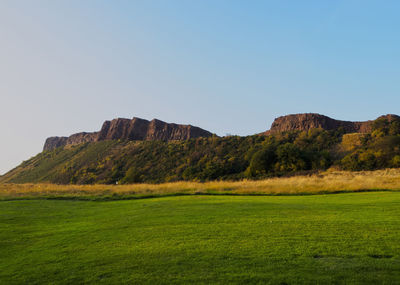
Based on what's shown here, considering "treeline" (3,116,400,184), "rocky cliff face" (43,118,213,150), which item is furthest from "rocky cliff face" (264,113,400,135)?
"rocky cliff face" (43,118,213,150)

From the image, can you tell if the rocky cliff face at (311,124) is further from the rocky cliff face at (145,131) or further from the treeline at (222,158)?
the rocky cliff face at (145,131)

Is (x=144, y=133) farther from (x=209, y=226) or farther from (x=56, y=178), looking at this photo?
(x=209, y=226)

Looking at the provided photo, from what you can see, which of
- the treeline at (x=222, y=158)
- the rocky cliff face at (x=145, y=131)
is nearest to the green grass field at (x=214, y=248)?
the treeline at (x=222, y=158)

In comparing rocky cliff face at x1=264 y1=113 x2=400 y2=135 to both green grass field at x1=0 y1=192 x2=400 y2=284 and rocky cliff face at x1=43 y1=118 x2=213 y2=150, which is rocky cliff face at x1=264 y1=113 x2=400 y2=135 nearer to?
rocky cliff face at x1=43 y1=118 x2=213 y2=150

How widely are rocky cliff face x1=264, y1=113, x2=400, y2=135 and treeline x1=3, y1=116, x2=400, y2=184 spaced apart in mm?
18139

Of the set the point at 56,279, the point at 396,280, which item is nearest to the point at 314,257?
the point at 396,280

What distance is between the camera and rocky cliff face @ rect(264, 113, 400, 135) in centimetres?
7219

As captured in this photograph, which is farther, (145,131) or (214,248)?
(145,131)

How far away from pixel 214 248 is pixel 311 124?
3088 inches

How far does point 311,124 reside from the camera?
3091 inches

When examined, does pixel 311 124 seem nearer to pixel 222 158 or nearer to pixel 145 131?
pixel 222 158

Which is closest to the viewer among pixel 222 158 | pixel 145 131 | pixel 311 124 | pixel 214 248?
pixel 214 248

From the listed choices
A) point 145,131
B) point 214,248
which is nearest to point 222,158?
point 145,131

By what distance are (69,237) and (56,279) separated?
126 inches
